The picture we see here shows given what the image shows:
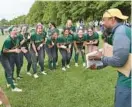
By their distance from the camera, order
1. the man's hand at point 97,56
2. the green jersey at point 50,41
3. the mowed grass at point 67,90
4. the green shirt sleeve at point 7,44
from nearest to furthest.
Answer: the man's hand at point 97,56, the mowed grass at point 67,90, the green shirt sleeve at point 7,44, the green jersey at point 50,41

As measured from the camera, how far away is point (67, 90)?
414 inches

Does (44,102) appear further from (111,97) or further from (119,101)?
(119,101)

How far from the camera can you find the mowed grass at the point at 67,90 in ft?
29.8

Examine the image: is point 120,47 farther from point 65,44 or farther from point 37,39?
point 65,44

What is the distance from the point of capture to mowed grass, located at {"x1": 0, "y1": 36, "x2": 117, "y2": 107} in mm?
9070

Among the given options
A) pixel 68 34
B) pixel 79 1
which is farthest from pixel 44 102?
pixel 79 1

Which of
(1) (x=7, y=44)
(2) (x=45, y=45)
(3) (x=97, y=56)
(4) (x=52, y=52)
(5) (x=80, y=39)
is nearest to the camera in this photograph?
(3) (x=97, y=56)

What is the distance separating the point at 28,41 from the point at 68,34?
7.65 feet

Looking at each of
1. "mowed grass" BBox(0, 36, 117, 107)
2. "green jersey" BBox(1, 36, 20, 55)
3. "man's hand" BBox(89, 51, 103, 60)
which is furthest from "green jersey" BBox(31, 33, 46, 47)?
"man's hand" BBox(89, 51, 103, 60)

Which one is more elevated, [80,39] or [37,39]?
[37,39]

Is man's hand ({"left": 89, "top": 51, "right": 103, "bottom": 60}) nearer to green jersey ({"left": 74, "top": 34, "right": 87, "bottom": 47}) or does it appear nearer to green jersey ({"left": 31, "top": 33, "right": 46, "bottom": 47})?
green jersey ({"left": 31, "top": 33, "right": 46, "bottom": 47})

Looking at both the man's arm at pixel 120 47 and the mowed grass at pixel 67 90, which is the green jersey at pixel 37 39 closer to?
the mowed grass at pixel 67 90

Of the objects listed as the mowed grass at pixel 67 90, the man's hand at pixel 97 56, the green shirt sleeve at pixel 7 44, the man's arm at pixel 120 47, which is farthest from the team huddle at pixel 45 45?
the man's arm at pixel 120 47

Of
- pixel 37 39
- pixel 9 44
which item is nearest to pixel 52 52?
pixel 37 39
